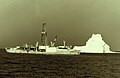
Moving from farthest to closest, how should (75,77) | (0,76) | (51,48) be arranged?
(51,48) → (75,77) → (0,76)

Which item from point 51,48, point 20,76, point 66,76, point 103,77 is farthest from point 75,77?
point 51,48

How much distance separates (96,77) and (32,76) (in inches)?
588

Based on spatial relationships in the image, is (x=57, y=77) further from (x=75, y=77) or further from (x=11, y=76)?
(x=11, y=76)

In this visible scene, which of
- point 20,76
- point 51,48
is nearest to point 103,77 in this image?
point 20,76

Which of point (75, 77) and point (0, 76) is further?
point (75, 77)

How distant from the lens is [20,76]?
66250 millimetres

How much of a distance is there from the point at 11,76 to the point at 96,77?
64.7 feet

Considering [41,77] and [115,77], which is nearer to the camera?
[41,77]

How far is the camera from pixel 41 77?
6619cm

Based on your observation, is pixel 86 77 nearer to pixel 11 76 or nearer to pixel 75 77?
pixel 75 77

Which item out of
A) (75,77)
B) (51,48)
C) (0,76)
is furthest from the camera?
(51,48)

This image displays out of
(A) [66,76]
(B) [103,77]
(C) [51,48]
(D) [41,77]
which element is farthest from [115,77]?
(C) [51,48]

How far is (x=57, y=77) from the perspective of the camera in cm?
6762

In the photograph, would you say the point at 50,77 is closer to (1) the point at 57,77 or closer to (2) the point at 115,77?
(1) the point at 57,77
